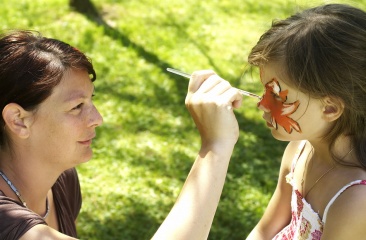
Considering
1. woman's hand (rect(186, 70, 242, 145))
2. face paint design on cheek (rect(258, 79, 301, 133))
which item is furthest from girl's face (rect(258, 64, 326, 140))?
woman's hand (rect(186, 70, 242, 145))

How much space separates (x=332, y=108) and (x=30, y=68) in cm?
115

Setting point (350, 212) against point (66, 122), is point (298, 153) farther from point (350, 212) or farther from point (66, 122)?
point (66, 122)

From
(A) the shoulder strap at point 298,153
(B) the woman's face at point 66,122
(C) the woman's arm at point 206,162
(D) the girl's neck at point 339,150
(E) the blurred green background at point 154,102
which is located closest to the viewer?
(C) the woman's arm at point 206,162

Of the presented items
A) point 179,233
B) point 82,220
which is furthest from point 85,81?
point 82,220

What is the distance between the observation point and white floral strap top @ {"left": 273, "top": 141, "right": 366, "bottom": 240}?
7.69 feet

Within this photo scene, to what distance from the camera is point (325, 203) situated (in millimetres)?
2322

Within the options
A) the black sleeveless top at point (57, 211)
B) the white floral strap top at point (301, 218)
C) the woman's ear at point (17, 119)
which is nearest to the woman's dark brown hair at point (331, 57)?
the white floral strap top at point (301, 218)

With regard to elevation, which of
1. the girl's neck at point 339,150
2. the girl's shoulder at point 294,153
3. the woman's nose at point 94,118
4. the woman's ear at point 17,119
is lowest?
the girl's shoulder at point 294,153

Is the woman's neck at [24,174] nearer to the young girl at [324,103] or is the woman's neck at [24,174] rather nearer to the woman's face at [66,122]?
the woman's face at [66,122]

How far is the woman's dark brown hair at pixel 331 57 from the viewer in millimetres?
2184

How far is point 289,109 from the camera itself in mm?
2311

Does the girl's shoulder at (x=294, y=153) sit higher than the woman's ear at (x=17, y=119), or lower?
lower

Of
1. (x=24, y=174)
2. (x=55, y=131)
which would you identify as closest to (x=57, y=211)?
(x=24, y=174)

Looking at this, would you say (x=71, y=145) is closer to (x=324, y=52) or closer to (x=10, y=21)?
(x=324, y=52)
